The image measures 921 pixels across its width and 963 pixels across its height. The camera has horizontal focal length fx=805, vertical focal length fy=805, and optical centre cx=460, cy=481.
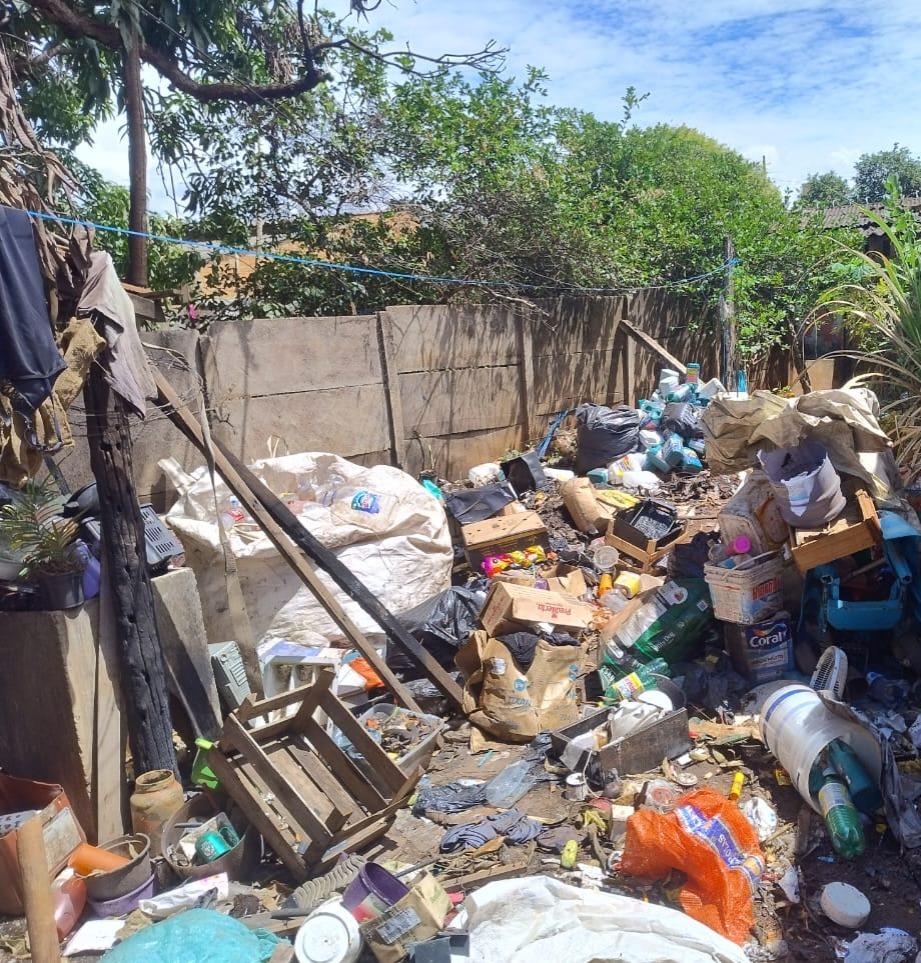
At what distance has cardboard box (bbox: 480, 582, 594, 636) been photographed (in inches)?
186

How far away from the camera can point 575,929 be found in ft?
8.32

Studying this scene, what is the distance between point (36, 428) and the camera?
9.78ft

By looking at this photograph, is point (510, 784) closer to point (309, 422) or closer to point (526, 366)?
point (309, 422)

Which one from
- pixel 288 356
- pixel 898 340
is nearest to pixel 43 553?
pixel 288 356

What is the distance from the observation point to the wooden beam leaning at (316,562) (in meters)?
4.49

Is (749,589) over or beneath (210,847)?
over

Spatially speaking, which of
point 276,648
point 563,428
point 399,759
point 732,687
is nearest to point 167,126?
point 563,428

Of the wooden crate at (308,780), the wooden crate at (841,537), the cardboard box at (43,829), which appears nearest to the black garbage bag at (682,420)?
the wooden crate at (841,537)

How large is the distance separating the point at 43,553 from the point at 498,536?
3291 mm

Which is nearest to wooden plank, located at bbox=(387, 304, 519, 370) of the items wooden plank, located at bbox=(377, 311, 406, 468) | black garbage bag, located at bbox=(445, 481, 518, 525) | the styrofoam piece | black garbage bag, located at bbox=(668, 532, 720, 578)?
wooden plank, located at bbox=(377, 311, 406, 468)

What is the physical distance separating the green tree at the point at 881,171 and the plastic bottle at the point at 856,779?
→ 34.9m

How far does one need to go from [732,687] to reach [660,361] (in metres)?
5.99

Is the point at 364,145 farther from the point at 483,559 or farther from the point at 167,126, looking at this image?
the point at 483,559

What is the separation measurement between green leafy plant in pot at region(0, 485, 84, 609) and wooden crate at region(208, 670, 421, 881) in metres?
0.88
